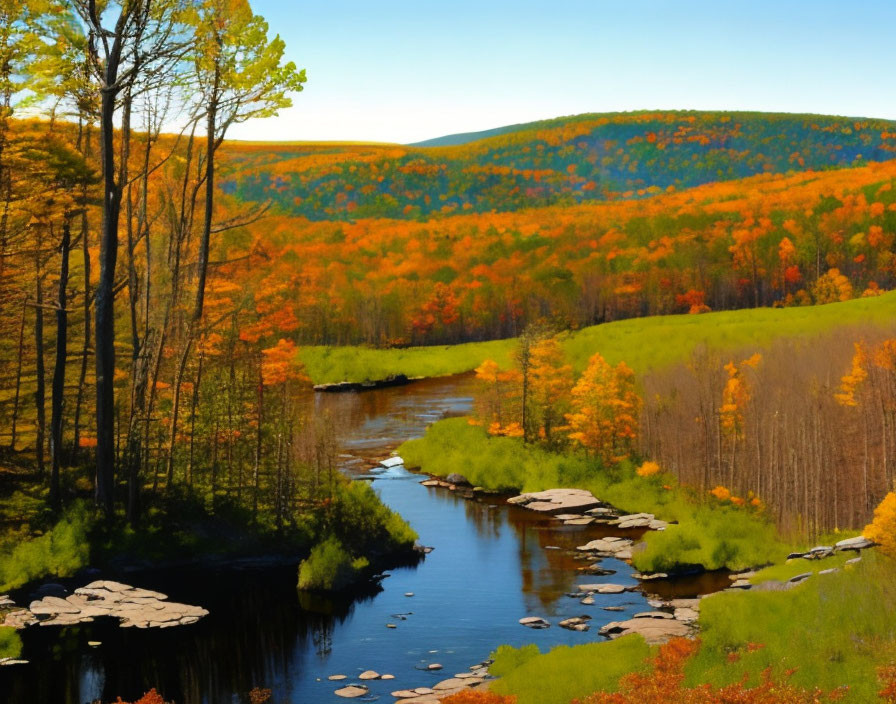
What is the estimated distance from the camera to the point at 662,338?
62281 millimetres

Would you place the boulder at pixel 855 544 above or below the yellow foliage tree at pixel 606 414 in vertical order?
below

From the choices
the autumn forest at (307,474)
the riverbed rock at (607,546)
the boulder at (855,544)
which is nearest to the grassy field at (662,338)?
the autumn forest at (307,474)

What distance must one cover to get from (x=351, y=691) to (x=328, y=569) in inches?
312

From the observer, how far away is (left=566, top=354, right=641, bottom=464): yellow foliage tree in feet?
148

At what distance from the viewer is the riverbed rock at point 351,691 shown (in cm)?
2094

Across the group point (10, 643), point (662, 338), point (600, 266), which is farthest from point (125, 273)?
point (600, 266)

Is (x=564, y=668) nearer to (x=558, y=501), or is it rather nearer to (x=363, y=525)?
(x=363, y=525)

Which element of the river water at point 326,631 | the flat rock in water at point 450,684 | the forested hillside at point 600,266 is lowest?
the river water at point 326,631

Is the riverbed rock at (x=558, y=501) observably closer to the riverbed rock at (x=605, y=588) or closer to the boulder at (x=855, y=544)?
the riverbed rock at (x=605, y=588)

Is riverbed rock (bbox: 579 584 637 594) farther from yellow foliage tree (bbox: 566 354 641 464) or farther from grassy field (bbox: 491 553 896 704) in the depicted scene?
yellow foliage tree (bbox: 566 354 641 464)

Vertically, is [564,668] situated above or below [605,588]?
above

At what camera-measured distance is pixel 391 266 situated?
457 feet

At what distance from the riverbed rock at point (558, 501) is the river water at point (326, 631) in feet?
11.0

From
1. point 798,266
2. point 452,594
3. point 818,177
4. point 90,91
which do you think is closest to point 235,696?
point 452,594
